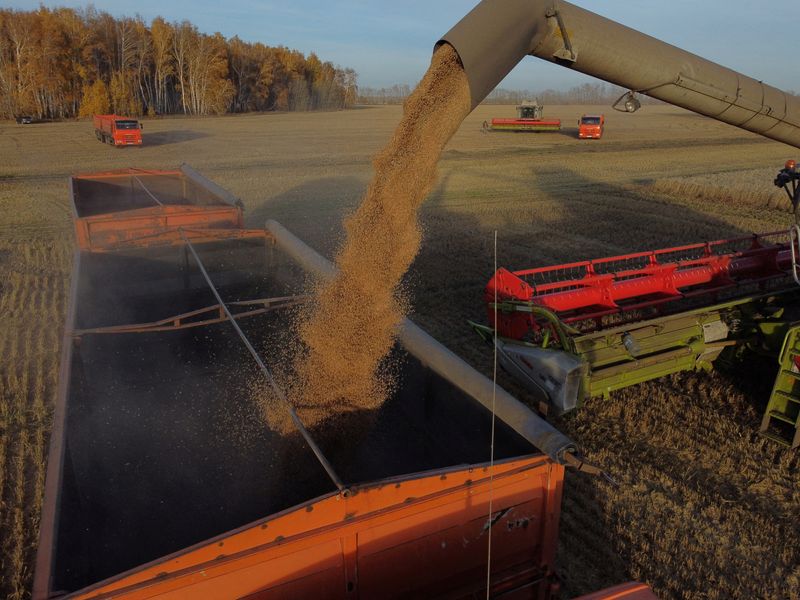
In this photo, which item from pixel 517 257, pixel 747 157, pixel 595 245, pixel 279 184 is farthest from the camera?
pixel 747 157

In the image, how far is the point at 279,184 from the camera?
15234 mm

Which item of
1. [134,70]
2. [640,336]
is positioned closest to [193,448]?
[640,336]

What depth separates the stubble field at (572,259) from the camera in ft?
10.8

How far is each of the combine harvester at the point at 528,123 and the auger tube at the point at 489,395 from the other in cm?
2823

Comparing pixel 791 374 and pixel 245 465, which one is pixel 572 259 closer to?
pixel 791 374

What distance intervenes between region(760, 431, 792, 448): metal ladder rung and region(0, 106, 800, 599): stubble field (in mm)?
75

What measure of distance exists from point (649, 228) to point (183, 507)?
30.6 feet

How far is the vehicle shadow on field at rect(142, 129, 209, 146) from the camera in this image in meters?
26.8

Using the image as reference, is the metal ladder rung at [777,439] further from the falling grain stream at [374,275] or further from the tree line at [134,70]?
the tree line at [134,70]

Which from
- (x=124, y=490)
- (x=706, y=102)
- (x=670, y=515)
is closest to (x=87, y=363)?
(x=124, y=490)

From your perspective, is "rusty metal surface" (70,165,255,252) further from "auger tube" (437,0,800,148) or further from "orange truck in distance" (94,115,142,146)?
"orange truck in distance" (94,115,142,146)

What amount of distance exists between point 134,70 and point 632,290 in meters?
50.8

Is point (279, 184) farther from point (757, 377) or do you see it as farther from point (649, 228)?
point (757, 377)

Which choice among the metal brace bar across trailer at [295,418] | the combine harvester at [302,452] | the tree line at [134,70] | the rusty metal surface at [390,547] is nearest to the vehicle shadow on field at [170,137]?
the tree line at [134,70]
